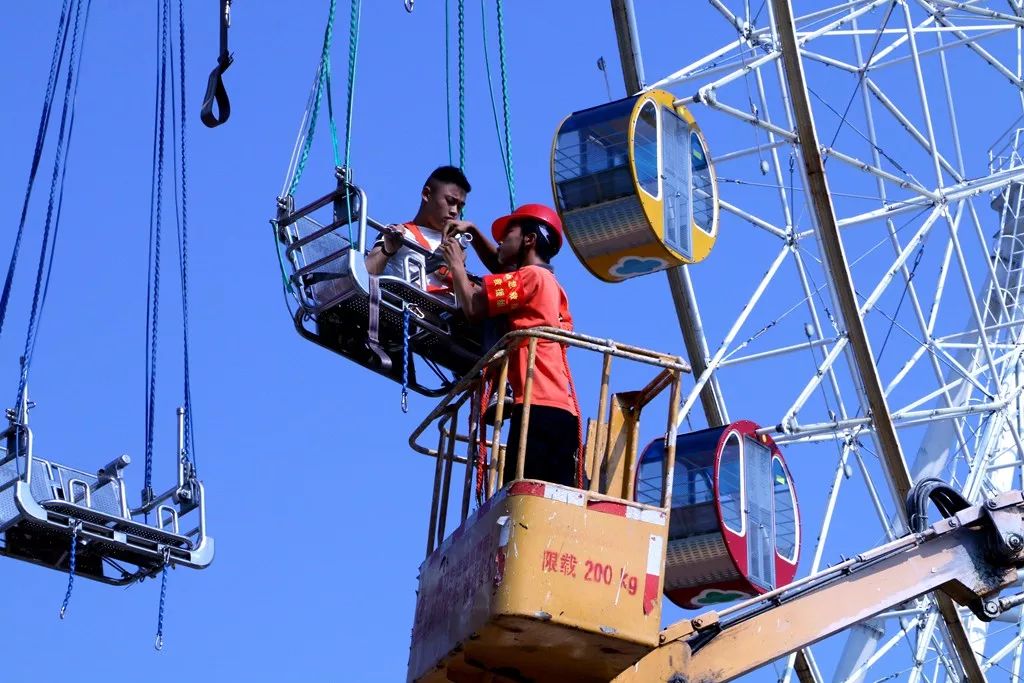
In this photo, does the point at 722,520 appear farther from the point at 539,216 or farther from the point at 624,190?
the point at 539,216

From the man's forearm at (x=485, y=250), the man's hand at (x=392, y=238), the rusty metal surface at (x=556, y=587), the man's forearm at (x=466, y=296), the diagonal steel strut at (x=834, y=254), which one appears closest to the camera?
the rusty metal surface at (x=556, y=587)

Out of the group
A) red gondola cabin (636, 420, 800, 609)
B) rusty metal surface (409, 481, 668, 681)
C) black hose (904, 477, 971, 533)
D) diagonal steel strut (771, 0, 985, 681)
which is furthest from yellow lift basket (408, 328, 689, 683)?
diagonal steel strut (771, 0, 985, 681)

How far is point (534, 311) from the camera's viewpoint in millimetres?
12102

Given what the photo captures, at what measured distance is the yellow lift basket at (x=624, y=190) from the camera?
1662 centimetres

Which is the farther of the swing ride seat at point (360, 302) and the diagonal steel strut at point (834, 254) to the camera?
the diagonal steel strut at point (834, 254)

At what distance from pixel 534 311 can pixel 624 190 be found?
466 centimetres

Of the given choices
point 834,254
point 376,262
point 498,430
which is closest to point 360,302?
point 376,262

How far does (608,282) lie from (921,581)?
4.74 metres

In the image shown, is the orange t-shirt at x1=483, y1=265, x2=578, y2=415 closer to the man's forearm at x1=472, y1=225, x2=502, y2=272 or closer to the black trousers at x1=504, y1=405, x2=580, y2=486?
the black trousers at x1=504, y1=405, x2=580, y2=486

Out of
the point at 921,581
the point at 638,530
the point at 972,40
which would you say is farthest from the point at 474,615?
the point at 972,40

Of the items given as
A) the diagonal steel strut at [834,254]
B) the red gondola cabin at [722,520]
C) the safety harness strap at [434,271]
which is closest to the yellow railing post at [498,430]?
the safety harness strap at [434,271]

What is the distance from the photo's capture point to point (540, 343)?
39.0 feet

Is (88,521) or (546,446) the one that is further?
(88,521)

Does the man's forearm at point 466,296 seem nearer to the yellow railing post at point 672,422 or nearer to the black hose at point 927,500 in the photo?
the yellow railing post at point 672,422
